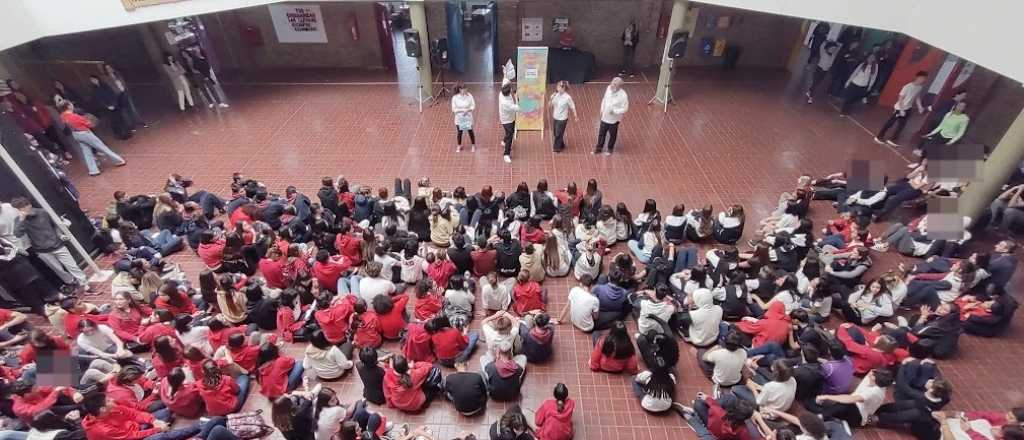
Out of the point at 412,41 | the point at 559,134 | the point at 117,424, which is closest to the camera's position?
the point at 117,424

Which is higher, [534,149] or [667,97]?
[667,97]

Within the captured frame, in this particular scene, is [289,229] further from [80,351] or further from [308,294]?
[80,351]

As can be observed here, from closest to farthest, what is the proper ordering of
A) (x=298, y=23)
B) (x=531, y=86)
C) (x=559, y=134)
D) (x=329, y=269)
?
1. (x=329, y=269)
2. (x=559, y=134)
3. (x=531, y=86)
4. (x=298, y=23)

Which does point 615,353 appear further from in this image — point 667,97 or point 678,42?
point 667,97

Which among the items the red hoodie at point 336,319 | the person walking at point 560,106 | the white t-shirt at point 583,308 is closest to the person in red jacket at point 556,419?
the white t-shirt at point 583,308

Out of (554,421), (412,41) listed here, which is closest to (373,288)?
(554,421)

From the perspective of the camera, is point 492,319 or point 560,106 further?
point 560,106

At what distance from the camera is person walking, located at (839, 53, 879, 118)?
36.3ft

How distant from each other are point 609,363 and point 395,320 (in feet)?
8.26

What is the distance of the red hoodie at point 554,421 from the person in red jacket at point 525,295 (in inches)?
63.1

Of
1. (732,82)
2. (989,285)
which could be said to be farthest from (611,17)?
(989,285)

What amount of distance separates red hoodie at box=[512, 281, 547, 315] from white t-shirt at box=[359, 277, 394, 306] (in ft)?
5.06

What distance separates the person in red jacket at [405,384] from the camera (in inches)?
189

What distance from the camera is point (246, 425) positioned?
183 inches
